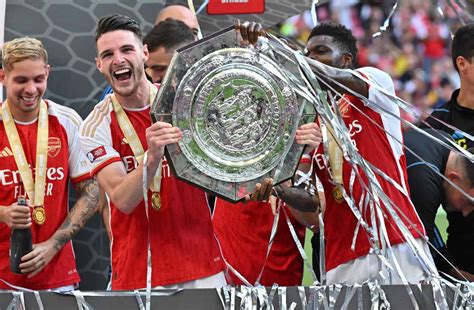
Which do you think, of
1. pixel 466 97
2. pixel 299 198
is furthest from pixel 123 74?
pixel 466 97

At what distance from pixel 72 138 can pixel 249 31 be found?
1554 mm

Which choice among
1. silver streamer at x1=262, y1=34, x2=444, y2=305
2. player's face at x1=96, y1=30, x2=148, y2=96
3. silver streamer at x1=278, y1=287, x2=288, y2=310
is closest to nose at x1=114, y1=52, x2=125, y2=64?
player's face at x1=96, y1=30, x2=148, y2=96

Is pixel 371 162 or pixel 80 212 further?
pixel 80 212

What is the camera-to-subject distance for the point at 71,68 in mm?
5184

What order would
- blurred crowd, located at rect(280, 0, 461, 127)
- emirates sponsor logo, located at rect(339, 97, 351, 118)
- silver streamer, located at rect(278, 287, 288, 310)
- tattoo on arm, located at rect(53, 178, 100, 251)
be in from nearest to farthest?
1. silver streamer, located at rect(278, 287, 288, 310)
2. emirates sponsor logo, located at rect(339, 97, 351, 118)
3. tattoo on arm, located at rect(53, 178, 100, 251)
4. blurred crowd, located at rect(280, 0, 461, 127)

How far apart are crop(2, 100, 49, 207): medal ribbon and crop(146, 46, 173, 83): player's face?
500 millimetres

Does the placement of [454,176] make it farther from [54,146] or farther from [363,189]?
[54,146]

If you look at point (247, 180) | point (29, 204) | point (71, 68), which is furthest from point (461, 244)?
point (71, 68)

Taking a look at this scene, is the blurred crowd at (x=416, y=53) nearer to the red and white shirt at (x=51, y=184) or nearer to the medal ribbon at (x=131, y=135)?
the red and white shirt at (x=51, y=184)

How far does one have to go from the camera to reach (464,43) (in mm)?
4461

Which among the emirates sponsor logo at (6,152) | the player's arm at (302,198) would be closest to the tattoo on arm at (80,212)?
the emirates sponsor logo at (6,152)

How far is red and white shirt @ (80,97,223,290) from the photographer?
3430 millimetres

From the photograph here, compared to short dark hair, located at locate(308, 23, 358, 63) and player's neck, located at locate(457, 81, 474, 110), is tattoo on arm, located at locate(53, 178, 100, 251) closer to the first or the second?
short dark hair, located at locate(308, 23, 358, 63)

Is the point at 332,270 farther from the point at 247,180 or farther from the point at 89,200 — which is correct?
the point at 89,200
